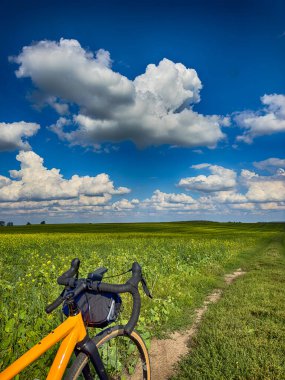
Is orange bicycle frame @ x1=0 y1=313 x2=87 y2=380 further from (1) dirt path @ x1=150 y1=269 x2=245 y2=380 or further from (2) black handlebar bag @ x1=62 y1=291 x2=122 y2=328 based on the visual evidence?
(1) dirt path @ x1=150 y1=269 x2=245 y2=380

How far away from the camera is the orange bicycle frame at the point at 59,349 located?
2250 millimetres

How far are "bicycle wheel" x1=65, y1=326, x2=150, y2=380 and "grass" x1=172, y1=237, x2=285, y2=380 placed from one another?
2.68 feet

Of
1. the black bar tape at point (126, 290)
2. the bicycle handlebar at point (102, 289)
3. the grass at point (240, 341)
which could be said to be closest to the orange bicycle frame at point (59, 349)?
the bicycle handlebar at point (102, 289)

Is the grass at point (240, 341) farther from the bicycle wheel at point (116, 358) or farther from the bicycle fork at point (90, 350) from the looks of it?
the bicycle fork at point (90, 350)

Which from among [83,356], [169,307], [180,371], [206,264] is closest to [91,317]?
[83,356]

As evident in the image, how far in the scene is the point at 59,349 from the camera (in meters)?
2.63

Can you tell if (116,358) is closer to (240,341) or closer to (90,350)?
(90,350)

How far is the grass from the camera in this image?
212 inches

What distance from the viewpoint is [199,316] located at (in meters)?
8.50

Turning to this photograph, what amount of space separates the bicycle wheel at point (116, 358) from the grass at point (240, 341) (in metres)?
0.82

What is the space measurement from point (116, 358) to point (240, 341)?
2.79 m

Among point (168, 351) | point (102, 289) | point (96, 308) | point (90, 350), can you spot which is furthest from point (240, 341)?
point (102, 289)

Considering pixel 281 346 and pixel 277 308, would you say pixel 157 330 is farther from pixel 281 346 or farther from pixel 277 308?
pixel 277 308

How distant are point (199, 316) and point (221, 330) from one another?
55.6 inches
